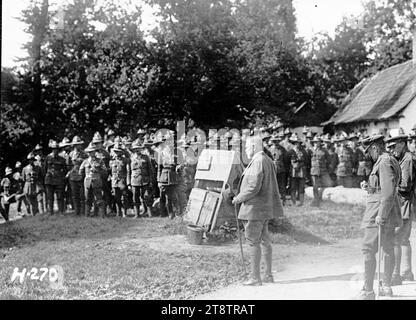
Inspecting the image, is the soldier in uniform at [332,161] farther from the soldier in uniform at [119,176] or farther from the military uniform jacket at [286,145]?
the soldier in uniform at [119,176]

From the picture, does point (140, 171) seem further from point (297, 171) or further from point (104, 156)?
point (297, 171)

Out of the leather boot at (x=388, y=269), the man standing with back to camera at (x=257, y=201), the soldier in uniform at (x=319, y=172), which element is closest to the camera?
the leather boot at (x=388, y=269)

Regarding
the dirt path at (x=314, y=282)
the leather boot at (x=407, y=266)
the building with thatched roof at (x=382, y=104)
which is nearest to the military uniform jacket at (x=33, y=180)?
the dirt path at (x=314, y=282)

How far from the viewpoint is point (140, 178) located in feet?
42.0

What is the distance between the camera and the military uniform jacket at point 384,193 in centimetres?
591

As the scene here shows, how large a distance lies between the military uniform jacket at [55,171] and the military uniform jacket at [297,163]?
6.13 meters

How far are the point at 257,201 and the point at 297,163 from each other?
7.96 metres

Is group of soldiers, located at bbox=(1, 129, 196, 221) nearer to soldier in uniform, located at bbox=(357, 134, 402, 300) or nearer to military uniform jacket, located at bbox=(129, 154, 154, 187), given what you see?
military uniform jacket, located at bbox=(129, 154, 154, 187)

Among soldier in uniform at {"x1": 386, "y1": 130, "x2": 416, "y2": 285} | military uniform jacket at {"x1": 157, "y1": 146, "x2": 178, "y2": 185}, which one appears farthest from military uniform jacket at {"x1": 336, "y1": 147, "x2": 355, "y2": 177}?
soldier in uniform at {"x1": 386, "y1": 130, "x2": 416, "y2": 285}

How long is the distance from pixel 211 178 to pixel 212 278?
2.68 meters

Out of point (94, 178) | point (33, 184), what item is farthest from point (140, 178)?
point (33, 184)

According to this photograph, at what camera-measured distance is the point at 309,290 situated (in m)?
6.33

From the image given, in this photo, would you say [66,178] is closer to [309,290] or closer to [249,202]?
[249,202]
